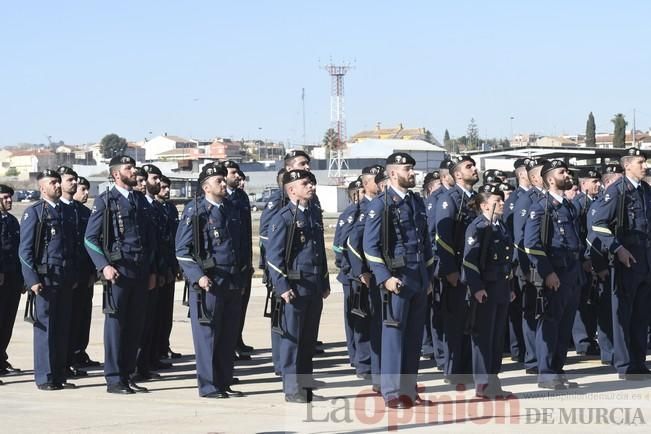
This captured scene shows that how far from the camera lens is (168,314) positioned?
12609 millimetres

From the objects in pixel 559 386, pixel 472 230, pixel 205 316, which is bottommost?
pixel 559 386

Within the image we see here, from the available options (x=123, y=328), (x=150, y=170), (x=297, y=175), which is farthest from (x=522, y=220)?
(x=150, y=170)

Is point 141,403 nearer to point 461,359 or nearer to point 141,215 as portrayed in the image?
point 141,215

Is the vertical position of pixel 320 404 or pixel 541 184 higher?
pixel 541 184

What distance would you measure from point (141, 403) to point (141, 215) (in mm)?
1843

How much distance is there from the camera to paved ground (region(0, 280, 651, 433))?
336 inches

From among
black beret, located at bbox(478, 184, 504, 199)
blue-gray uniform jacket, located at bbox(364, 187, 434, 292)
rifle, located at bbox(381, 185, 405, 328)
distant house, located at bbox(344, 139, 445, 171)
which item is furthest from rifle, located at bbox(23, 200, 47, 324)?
distant house, located at bbox(344, 139, 445, 171)

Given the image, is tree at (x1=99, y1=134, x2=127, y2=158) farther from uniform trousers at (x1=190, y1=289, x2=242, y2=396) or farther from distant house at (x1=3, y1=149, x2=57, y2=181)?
uniform trousers at (x1=190, y1=289, x2=242, y2=396)

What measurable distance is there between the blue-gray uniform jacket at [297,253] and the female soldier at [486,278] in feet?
4.62

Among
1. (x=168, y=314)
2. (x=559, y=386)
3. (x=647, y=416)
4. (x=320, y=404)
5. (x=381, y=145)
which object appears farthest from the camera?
(x=381, y=145)

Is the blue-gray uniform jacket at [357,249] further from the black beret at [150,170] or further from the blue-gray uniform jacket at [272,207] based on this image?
the black beret at [150,170]

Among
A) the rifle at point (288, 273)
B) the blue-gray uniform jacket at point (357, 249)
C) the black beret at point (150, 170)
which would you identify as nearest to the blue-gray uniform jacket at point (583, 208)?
the blue-gray uniform jacket at point (357, 249)

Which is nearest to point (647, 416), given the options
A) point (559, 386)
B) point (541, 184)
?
point (559, 386)

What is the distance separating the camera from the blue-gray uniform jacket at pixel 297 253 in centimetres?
979
